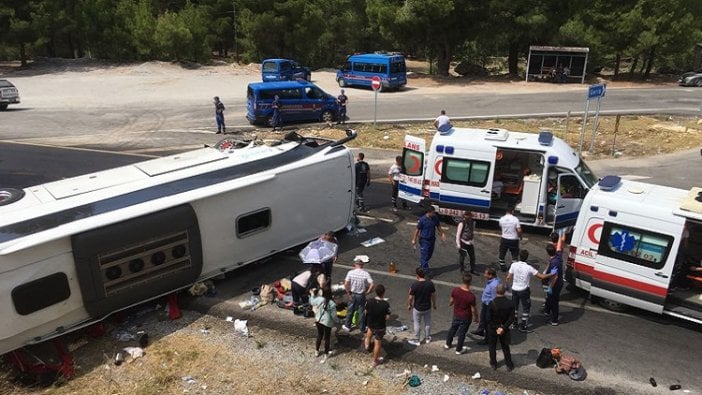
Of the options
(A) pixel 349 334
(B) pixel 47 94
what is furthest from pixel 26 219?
(B) pixel 47 94

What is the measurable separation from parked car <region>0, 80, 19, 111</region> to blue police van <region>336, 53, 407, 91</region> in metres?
21.4

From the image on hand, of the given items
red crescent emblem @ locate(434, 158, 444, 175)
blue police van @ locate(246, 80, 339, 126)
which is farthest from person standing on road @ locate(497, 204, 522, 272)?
blue police van @ locate(246, 80, 339, 126)

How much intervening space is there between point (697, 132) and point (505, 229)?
20.4 meters

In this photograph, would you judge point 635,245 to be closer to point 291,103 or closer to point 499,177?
point 499,177

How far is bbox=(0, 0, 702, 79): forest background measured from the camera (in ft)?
133

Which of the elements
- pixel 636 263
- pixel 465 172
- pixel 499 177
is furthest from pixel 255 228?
pixel 636 263

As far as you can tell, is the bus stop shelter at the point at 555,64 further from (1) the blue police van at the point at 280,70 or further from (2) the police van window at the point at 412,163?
(2) the police van window at the point at 412,163

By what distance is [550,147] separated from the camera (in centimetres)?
1365

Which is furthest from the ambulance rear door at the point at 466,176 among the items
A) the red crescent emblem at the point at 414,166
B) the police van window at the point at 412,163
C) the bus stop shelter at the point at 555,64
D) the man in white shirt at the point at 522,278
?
the bus stop shelter at the point at 555,64

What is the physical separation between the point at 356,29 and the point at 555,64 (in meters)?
24.4

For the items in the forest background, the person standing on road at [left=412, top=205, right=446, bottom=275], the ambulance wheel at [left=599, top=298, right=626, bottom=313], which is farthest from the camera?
the forest background

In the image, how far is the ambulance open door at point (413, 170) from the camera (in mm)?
15172

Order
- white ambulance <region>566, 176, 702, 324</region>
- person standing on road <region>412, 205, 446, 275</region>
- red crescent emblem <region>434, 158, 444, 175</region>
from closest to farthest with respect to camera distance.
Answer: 1. white ambulance <region>566, 176, 702, 324</region>
2. person standing on road <region>412, 205, 446, 275</region>
3. red crescent emblem <region>434, 158, 444, 175</region>

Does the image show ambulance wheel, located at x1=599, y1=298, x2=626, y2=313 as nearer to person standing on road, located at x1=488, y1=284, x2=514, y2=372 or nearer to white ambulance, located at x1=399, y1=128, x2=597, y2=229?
white ambulance, located at x1=399, y1=128, x2=597, y2=229
